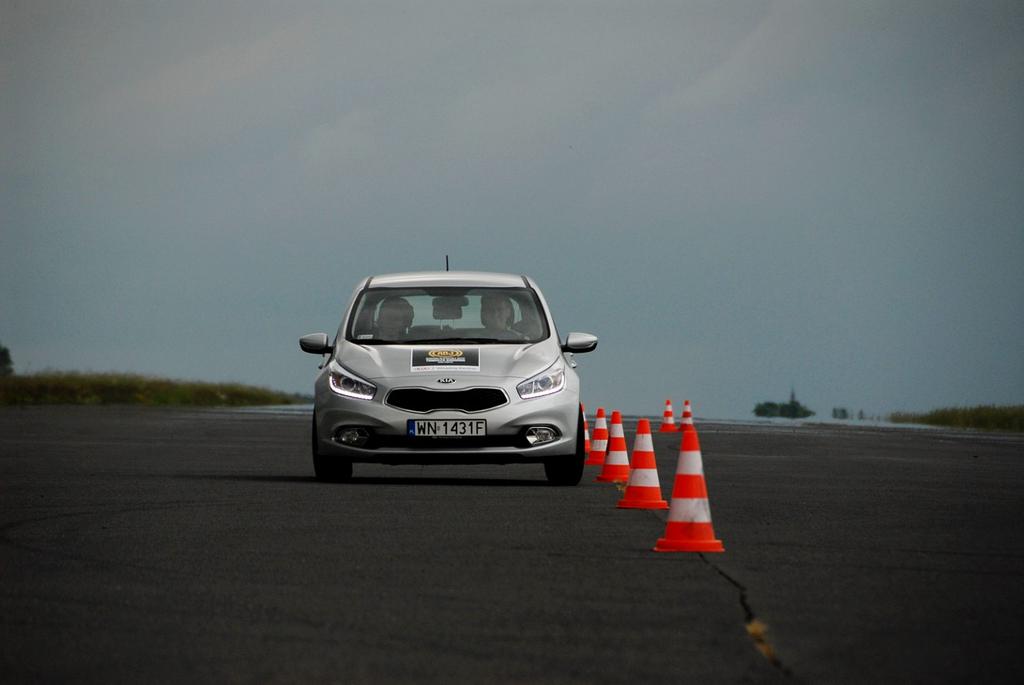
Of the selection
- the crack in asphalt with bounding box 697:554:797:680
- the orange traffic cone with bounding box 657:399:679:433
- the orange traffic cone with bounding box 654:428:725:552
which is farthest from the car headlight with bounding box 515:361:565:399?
the orange traffic cone with bounding box 657:399:679:433

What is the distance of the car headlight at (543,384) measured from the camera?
1641 centimetres

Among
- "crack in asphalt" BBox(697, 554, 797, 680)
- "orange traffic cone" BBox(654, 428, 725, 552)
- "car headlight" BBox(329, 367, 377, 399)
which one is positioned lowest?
"crack in asphalt" BBox(697, 554, 797, 680)

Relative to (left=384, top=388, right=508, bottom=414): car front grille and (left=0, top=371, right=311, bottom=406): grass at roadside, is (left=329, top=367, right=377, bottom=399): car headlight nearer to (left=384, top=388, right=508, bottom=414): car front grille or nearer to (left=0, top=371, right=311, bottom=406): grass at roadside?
(left=384, top=388, right=508, bottom=414): car front grille

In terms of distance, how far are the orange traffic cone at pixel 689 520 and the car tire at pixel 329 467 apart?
6.12 metres

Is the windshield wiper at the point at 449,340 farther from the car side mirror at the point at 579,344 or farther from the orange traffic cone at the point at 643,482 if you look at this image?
the orange traffic cone at the point at 643,482

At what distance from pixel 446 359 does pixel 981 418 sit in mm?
32647

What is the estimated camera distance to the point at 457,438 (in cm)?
1620

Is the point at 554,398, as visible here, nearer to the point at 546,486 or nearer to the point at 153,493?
the point at 546,486

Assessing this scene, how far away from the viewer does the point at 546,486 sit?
1661 cm

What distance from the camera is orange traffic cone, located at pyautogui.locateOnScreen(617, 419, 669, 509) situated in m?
14.0

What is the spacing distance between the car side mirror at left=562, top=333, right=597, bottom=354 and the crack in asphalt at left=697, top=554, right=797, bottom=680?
8036 mm

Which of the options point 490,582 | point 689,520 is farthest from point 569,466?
point 490,582

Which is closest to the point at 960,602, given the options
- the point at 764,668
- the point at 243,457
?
the point at 764,668

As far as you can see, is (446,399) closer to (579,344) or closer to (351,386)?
(351,386)
